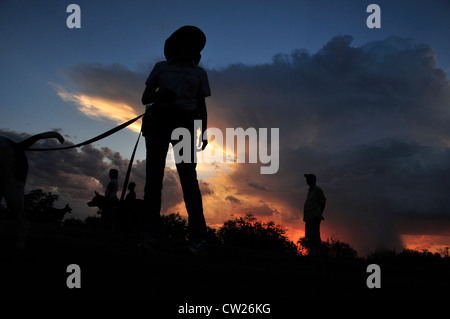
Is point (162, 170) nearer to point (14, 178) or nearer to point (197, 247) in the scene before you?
point (197, 247)

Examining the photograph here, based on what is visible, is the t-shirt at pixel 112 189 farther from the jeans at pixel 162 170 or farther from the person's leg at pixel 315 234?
the jeans at pixel 162 170

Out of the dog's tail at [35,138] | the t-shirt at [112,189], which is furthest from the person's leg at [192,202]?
the t-shirt at [112,189]

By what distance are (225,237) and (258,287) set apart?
18.7m

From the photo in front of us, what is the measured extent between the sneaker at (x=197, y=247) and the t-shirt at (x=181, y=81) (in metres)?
1.66

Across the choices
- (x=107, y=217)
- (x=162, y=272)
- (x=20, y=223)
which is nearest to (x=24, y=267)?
(x=162, y=272)

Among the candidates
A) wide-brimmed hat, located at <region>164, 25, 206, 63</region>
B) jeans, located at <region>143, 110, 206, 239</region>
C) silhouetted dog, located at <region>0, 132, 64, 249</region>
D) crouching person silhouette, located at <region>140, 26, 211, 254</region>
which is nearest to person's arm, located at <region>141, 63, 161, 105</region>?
crouching person silhouette, located at <region>140, 26, 211, 254</region>

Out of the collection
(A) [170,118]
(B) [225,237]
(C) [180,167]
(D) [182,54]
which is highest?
(D) [182,54]

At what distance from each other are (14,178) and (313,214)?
7311 mm

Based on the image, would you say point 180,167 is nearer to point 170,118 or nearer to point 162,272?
point 170,118

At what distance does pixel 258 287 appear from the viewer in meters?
2.18

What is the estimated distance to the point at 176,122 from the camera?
3811mm

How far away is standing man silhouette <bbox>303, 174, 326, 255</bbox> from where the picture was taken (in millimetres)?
8570

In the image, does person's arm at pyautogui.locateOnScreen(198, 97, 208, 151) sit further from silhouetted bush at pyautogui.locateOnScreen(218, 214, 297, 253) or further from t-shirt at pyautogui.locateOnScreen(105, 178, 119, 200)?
silhouetted bush at pyautogui.locateOnScreen(218, 214, 297, 253)

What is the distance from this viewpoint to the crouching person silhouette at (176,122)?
378 cm
